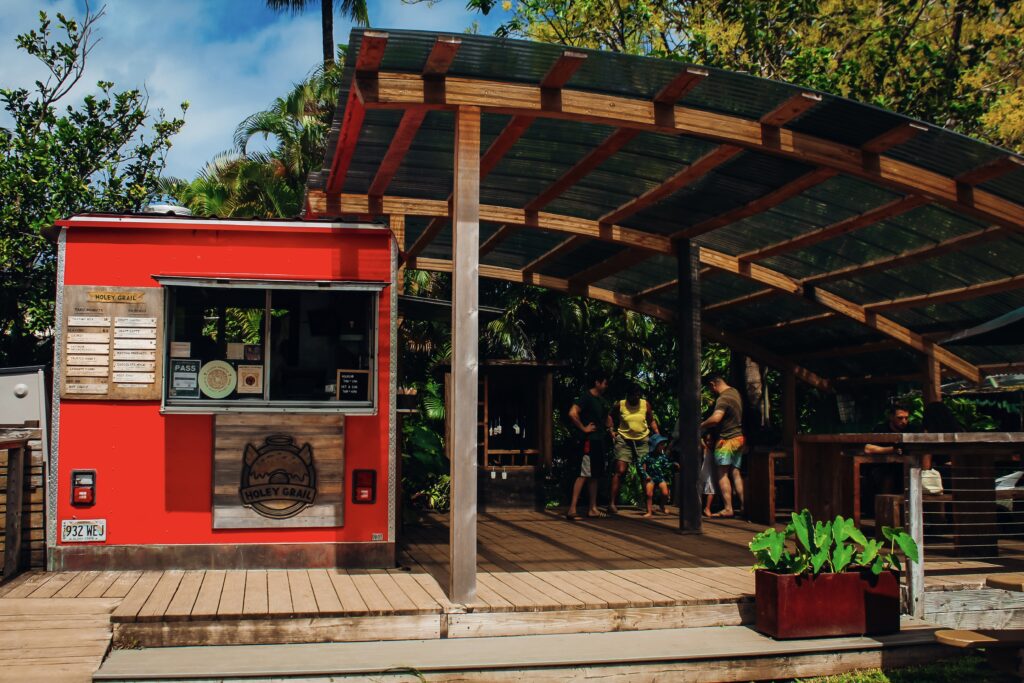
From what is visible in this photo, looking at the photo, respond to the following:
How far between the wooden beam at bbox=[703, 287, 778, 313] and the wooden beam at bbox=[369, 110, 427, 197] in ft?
14.9

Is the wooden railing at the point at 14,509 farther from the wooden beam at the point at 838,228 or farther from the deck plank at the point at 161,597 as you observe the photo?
the wooden beam at the point at 838,228

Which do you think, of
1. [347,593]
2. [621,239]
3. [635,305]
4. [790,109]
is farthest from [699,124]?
[635,305]

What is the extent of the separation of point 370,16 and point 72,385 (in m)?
20.7

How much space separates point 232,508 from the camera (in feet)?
25.8

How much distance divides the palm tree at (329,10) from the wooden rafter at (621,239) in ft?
51.5

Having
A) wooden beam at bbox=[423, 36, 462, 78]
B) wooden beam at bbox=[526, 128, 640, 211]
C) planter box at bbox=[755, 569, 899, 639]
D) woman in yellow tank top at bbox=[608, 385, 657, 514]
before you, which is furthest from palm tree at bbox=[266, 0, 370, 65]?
planter box at bbox=[755, 569, 899, 639]

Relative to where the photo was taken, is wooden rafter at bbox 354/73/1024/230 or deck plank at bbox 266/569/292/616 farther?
wooden rafter at bbox 354/73/1024/230

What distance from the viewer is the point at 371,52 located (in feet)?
21.2

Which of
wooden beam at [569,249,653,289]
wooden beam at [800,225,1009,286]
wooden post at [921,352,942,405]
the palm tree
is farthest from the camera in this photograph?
the palm tree

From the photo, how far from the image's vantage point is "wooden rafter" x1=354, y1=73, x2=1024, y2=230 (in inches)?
271

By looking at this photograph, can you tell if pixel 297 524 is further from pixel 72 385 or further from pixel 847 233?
pixel 847 233

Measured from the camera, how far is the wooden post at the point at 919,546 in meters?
6.96

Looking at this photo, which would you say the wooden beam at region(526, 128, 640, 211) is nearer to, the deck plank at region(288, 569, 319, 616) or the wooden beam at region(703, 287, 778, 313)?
the wooden beam at region(703, 287, 778, 313)

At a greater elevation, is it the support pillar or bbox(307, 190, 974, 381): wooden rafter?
bbox(307, 190, 974, 381): wooden rafter
